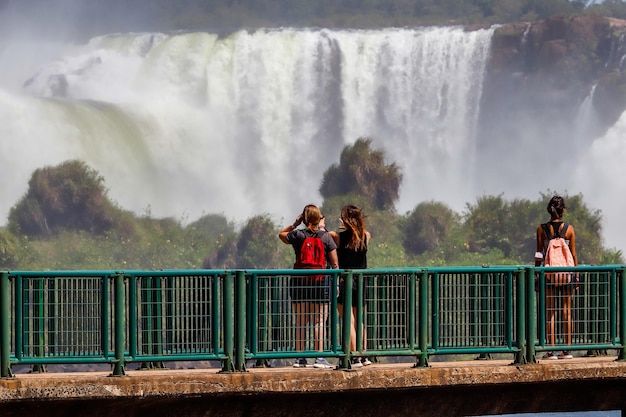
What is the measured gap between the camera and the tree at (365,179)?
9531 centimetres

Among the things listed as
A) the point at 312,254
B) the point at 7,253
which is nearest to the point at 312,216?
the point at 312,254

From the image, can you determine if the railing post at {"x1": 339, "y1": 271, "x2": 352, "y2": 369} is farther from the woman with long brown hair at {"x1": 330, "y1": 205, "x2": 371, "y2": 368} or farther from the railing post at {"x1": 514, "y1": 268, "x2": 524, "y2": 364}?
→ the railing post at {"x1": 514, "y1": 268, "x2": 524, "y2": 364}

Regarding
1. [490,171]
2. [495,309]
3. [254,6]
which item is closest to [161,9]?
[254,6]

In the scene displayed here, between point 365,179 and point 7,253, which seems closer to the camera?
point 7,253

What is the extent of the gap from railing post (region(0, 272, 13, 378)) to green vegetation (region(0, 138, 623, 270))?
6535 cm

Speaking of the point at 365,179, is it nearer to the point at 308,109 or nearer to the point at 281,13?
the point at 308,109

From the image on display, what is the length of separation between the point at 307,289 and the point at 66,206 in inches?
2807

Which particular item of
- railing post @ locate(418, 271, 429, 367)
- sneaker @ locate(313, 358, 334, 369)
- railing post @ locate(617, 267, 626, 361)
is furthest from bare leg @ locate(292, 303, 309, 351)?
railing post @ locate(617, 267, 626, 361)

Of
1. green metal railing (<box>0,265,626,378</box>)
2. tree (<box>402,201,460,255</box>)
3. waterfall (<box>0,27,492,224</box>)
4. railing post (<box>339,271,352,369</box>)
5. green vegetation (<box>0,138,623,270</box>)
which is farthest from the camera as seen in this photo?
waterfall (<box>0,27,492,224</box>)

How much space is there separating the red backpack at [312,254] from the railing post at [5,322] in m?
3.61

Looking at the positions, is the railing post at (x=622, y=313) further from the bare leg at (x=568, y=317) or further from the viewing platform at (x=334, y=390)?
the bare leg at (x=568, y=317)

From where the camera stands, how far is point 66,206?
92.4 meters

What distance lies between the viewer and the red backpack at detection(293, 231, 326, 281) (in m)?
22.4

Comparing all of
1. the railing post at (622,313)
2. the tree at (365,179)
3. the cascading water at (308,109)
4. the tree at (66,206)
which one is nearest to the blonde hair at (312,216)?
the railing post at (622,313)
